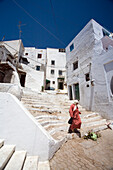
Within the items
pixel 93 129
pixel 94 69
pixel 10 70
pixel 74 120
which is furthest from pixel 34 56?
pixel 93 129

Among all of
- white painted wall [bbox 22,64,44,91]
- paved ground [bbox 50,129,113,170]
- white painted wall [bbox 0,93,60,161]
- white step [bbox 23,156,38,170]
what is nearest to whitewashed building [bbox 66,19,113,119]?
paved ground [bbox 50,129,113,170]

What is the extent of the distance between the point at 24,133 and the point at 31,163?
2.32 feet

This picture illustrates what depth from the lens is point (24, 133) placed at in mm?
2199

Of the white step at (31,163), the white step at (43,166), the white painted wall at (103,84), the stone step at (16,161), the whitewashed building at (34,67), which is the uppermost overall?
the whitewashed building at (34,67)

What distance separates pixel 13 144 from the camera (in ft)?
7.09

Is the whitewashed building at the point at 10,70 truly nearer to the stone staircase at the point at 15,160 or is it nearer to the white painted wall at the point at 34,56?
the stone staircase at the point at 15,160

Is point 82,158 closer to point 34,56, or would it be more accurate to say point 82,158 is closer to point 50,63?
point 50,63

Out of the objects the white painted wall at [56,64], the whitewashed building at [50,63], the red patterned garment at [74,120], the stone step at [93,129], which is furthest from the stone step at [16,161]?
the white painted wall at [56,64]

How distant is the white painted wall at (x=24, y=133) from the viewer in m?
2.12

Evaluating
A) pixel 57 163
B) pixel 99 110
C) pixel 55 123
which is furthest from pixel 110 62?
pixel 57 163

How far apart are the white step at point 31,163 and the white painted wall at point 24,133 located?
0.13 m

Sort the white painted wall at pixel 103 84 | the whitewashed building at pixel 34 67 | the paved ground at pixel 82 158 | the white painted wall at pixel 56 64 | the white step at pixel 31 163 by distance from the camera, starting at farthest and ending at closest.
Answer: the white painted wall at pixel 56 64 < the whitewashed building at pixel 34 67 < the white painted wall at pixel 103 84 < the paved ground at pixel 82 158 < the white step at pixel 31 163

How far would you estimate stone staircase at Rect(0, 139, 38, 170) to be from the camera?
1.55 meters

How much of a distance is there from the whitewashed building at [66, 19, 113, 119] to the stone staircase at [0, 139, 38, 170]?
6.49 meters
